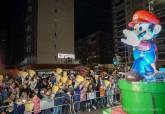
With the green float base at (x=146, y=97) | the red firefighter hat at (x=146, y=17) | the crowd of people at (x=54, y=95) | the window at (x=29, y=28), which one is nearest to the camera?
the green float base at (x=146, y=97)

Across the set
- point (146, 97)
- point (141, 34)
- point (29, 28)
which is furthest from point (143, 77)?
point (29, 28)

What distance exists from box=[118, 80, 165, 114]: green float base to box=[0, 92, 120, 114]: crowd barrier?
5.09 metres

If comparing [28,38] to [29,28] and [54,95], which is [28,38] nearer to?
[29,28]

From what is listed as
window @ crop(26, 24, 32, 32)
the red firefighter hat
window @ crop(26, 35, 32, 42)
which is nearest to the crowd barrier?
the red firefighter hat

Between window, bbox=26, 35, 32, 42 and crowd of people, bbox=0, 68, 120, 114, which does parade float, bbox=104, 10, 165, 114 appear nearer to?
crowd of people, bbox=0, 68, 120, 114

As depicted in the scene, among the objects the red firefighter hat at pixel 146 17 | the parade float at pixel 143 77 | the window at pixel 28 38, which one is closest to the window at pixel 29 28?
the window at pixel 28 38

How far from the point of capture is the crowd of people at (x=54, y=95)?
9148 millimetres

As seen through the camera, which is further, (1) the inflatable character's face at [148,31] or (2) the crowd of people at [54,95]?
(2) the crowd of people at [54,95]

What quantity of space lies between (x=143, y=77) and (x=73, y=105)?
5.58 metres

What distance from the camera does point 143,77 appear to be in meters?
5.70

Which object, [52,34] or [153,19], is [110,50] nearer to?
[52,34]

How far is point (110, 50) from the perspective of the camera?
8706 cm

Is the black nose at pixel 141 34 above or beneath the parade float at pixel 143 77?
above

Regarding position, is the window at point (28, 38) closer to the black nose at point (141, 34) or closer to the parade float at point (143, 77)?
the parade float at point (143, 77)
